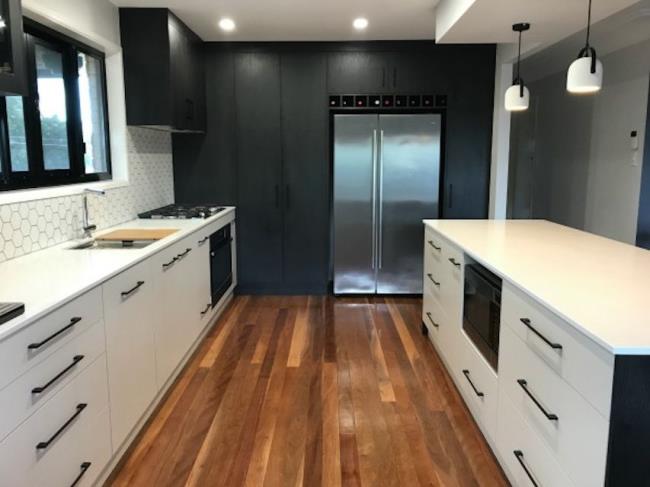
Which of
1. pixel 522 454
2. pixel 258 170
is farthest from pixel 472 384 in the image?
pixel 258 170

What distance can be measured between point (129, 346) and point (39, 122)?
1.43 meters

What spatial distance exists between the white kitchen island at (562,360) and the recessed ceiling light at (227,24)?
2.57 meters

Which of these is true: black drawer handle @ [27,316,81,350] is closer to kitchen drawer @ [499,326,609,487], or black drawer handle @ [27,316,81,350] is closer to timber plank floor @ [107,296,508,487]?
timber plank floor @ [107,296,508,487]

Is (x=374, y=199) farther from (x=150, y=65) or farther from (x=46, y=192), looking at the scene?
(x=46, y=192)

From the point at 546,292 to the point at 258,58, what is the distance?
151 inches

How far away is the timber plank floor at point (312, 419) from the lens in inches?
86.4

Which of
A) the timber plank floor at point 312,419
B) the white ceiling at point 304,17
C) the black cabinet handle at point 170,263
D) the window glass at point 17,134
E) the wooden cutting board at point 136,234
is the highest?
the white ceiling at point 304,17

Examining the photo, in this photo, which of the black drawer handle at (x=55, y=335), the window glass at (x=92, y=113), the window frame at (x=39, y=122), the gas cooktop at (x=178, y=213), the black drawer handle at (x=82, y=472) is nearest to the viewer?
the black drawer handle at (x=55, y=335)

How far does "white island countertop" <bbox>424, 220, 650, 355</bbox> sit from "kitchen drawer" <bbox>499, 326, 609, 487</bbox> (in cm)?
22

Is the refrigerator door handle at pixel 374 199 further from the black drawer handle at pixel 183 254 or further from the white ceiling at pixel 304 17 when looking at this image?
the black drawer handle at pixel 183 254

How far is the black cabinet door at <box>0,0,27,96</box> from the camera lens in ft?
5.55

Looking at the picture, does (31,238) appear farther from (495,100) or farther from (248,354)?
(495,100)

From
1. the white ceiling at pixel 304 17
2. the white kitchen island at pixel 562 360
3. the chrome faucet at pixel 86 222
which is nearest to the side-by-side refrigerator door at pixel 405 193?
the white ceiling at pixel 304 17

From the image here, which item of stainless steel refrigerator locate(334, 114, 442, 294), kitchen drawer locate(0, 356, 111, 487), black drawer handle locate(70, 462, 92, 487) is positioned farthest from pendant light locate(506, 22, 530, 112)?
black drawer handle locate(70, 462, 92, 487)
